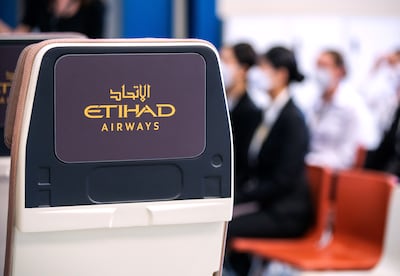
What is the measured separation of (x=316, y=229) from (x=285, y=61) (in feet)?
3.62

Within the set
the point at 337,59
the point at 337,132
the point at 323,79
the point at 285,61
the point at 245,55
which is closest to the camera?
the point at 285,61

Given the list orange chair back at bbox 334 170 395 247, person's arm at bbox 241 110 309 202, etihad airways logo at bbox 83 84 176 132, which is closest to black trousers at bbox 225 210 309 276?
person's arm at bbox 241 110 309 202

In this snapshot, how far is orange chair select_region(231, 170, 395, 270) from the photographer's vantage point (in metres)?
4.35

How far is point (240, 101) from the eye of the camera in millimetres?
5875

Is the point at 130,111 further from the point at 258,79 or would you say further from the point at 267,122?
the point at 258,79

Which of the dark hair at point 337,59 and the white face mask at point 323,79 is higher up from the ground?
the dark hair at point 337,59

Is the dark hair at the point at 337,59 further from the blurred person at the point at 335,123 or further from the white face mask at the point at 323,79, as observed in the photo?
the white face mask at the point at 323,79

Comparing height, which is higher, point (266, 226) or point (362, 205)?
point (362, 205)

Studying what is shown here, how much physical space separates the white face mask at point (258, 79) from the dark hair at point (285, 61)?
0.33 ft

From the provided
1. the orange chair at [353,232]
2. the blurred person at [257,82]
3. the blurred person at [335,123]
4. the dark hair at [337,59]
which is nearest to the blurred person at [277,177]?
the blurred person at [257,82]

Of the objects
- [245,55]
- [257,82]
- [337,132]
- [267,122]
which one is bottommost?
[337,132]

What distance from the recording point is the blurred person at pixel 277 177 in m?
4.95

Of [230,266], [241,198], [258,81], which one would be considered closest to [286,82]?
[258,81]

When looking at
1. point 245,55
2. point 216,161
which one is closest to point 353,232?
point 245,55
